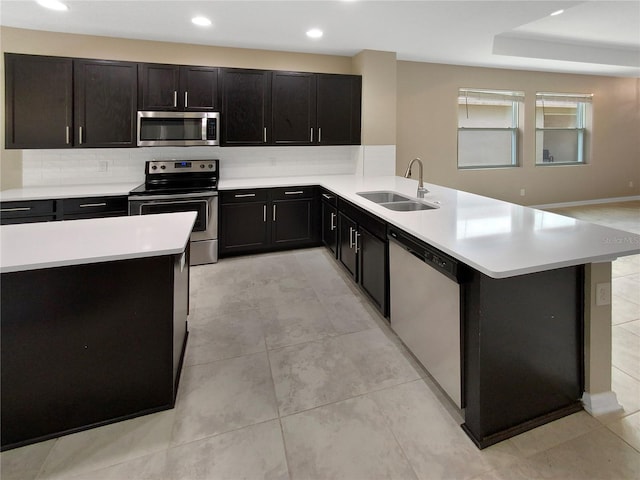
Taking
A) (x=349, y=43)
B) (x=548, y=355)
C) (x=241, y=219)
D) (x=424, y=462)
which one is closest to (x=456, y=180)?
(x=349, y=43)

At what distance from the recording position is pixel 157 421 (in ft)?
5.65

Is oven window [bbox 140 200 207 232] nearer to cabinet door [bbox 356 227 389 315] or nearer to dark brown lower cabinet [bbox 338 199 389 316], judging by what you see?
dark brown lower cabinet [bbox 338 199 389 316]

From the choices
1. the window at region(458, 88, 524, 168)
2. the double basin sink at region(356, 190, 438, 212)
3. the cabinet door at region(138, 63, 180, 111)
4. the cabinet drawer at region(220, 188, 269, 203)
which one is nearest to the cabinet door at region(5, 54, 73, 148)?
the cabinet door at region(138, 63, 180, 111)

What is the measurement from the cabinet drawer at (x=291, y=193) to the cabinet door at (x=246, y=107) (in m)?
0.67

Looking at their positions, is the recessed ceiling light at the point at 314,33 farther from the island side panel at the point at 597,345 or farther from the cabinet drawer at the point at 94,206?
the island side panel at the point at 597,345

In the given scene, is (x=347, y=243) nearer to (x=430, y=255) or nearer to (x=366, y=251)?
(x=366, y=251)

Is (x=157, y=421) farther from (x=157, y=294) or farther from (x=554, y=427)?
(x=554, y=427)

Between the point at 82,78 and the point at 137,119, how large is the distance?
0.64m

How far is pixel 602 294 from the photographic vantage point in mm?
1672

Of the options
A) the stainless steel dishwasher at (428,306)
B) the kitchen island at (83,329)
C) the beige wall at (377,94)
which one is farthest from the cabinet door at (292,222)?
the kitchen island at (83,329)

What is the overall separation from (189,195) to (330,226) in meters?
1.63

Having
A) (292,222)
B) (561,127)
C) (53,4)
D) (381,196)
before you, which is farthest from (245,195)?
(561,127)

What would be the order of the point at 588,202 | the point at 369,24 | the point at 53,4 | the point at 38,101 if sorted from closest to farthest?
the point at 53,4 → the point at 38,101 → the point at 369,24 → the point at 588,202

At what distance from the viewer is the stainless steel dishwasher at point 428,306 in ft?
5.51
